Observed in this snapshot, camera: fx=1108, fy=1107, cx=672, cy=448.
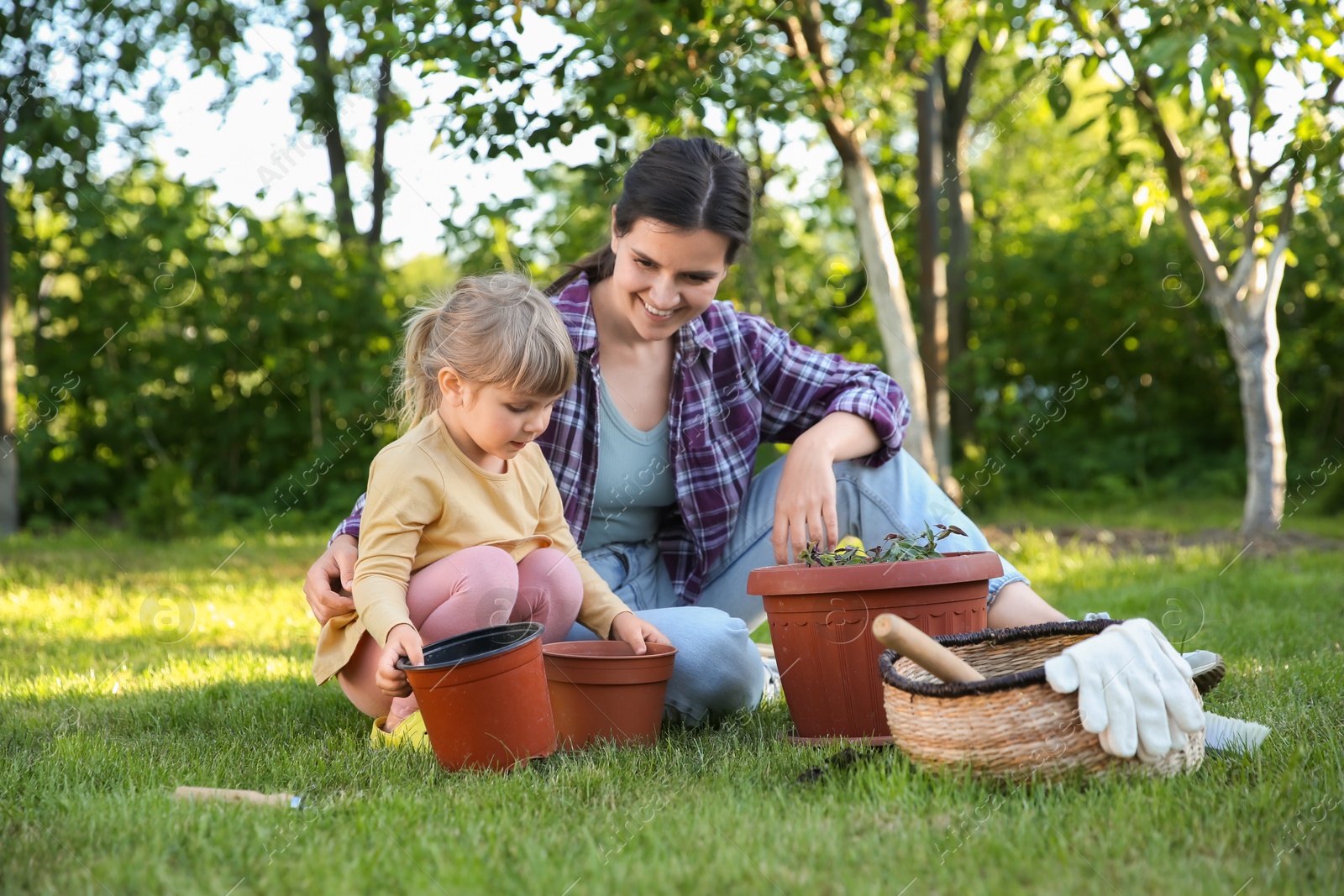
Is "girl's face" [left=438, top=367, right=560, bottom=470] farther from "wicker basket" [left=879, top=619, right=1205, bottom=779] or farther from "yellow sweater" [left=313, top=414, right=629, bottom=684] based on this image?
"wicker basket" [left=879, top=619, right=1205, bottom=779]

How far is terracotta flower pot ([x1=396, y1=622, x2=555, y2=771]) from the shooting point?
182 cm

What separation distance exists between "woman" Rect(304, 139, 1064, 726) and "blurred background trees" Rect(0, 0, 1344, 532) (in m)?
2.41

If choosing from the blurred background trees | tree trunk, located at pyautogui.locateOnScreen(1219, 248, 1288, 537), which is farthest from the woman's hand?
tree trunk, located at pyautogui.locateOnScreen(1219, 248, 1288, 537)

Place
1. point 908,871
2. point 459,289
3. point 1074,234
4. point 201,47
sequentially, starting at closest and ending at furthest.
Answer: point 908,871
point 459,289
point 201,47
point 1074,234

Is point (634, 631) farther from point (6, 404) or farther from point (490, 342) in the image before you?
point (6, 404)

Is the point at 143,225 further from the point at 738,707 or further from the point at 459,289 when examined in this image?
the point at 738,707

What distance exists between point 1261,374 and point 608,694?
409 centimetres

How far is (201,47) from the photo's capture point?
7172mm

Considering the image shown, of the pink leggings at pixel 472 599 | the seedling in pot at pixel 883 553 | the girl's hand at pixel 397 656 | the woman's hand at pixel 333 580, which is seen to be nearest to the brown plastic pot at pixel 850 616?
the seedling in pot at pixel 883 553

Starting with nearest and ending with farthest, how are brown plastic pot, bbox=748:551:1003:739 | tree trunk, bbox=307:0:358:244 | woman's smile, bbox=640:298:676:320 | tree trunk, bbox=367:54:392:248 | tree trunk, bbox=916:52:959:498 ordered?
brown plastic pot, bbox=748:551:1003:739 → woman's smile, bbox=640:298:676:320 → tree trunk, bbox=916:52:959:498 → tree trunk, bbox=307:0:358:244 → tree trunk, bbox=367:54:392:248

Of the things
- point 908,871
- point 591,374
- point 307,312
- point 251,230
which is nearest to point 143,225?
point 251,230

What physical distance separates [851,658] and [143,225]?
6.11m

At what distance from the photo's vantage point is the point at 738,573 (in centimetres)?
255

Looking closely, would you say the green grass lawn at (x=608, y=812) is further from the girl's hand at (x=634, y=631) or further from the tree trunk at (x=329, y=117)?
the tree trunk at (x=329, y=117)
